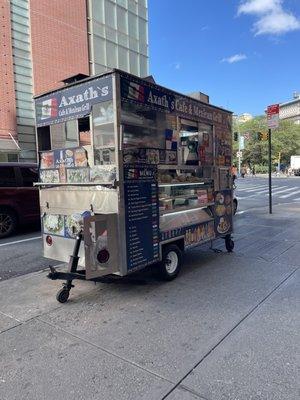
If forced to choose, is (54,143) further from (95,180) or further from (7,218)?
(7,218)

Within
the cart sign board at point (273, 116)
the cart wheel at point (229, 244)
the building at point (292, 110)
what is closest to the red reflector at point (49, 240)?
the cart wheel at point (229, 244)

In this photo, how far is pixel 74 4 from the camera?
18.9 metres

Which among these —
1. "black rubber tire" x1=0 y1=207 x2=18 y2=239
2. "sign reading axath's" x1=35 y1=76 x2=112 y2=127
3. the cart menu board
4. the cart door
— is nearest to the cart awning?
"black rubber tire" x1=0 y1=207 x2=18 y2=239

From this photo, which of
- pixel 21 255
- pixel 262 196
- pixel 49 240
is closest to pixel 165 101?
pixel 49 240

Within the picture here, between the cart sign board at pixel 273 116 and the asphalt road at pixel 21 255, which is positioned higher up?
the cart sign board at pixel 273 116

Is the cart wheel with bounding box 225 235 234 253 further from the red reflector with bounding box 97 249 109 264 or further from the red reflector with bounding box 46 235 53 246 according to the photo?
the red reflector with bounding box 46 235 53 246

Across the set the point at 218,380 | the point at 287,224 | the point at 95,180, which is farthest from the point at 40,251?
the point at 287,224

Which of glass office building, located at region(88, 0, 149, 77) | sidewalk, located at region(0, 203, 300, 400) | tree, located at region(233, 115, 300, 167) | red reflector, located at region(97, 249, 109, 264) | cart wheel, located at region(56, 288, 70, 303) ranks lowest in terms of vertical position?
sidewalk, located at region(0, 203, 300, 400)

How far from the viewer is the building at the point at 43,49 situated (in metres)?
16.4

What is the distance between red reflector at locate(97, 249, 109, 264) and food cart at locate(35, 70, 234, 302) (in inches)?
0.5

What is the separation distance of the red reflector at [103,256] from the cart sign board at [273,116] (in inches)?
371

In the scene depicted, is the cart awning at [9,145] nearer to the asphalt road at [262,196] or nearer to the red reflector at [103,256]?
the asphalt road at [262,196]

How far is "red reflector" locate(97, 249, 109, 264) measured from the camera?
4219 mm

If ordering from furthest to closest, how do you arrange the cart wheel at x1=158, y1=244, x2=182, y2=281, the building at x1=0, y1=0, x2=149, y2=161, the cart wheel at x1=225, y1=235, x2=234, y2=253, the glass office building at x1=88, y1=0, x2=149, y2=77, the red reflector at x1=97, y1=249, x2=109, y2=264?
the glass office building at x1=88, y1=0, x2=149, y2=77 → the building at x1=0, y1=0, x2=149, y2=161 → the cart wheel at x1=225, y1=235, x2=234, y2=253 → the cart wheel at x1=158, y1=244, x2=182, y2=281 → the red reflector at x1=97, y1=249, x2=109, y2=264
